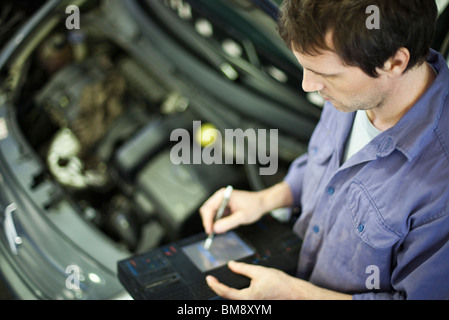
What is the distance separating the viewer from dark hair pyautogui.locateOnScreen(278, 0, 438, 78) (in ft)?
2.90

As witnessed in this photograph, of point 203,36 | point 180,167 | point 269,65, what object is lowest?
point 180,167

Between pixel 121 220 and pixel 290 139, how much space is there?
0.86 metres

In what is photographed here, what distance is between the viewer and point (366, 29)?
89 cm

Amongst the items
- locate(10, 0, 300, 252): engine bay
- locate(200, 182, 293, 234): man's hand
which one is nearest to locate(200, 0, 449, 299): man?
locate(200, 182, 293, 234): man's hand

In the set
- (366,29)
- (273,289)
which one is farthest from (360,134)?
(273,289)

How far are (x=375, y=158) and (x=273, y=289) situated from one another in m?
0.43

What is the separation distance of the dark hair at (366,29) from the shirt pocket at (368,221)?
1.00ft

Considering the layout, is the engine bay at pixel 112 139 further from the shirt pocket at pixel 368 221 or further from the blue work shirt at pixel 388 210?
the shirt pocket at pixel 368 221

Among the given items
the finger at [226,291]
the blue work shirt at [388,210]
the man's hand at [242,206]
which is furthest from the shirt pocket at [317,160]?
the finger at [226,291]

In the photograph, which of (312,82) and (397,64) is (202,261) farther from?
(397,64)

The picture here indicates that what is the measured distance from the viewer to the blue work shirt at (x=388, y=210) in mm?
954
